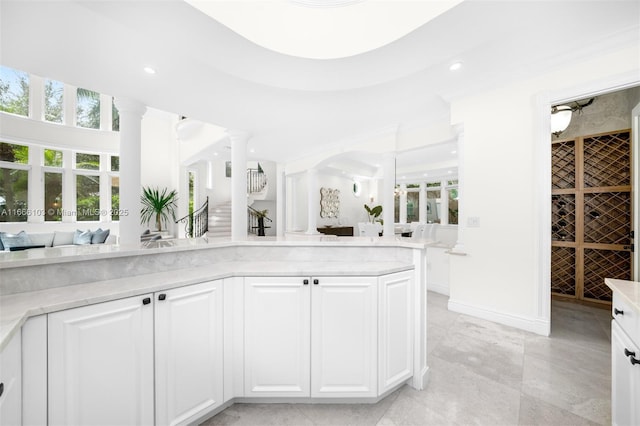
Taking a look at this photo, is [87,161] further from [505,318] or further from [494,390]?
[505,318]

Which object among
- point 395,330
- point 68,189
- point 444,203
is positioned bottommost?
point 395,330

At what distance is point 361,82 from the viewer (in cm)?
299

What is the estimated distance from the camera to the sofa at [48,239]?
5535mm

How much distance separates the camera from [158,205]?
8422 mm

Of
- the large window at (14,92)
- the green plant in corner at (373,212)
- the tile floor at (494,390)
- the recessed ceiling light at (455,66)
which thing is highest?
the large window at (14,92)

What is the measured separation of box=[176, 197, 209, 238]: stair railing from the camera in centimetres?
844

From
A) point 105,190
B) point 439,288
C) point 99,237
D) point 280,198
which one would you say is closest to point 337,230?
point 280,198

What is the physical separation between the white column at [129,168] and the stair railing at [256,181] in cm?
722

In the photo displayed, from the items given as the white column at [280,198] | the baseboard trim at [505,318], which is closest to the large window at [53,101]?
the white column at [280,198]

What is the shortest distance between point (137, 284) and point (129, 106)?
291 centimetres

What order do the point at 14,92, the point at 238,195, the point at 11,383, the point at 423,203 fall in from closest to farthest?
the point at 11,383
the point at 238,195
the point at 14,92
the point at 423,203

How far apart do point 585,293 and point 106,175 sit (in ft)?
38.0

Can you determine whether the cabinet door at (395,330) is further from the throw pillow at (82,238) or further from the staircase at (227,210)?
the throw pillow at (82,238)

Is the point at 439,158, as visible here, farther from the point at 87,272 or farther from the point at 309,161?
the point at 87,272
